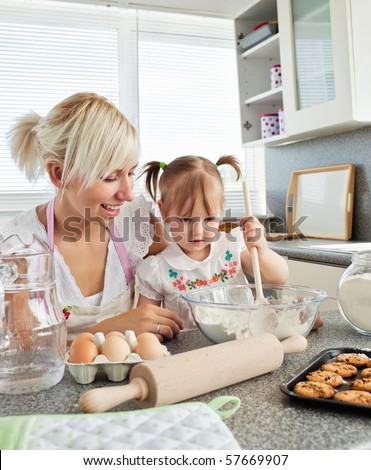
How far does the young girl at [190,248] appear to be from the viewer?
1290mm

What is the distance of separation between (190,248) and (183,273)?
→ 75 millimetres

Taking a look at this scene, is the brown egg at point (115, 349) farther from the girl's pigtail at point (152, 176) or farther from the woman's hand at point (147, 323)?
the girl's pigtail at point (152, 176)

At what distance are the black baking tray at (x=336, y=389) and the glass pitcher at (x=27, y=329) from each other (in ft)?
0.99

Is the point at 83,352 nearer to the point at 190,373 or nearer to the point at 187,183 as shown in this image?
the point at 190,373

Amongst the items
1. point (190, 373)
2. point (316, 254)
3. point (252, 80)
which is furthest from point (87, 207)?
point (252, 80)

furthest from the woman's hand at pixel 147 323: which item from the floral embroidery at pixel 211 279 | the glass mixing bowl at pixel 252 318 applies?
the floral embroidery at pixel 211 279

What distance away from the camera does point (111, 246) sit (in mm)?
1345

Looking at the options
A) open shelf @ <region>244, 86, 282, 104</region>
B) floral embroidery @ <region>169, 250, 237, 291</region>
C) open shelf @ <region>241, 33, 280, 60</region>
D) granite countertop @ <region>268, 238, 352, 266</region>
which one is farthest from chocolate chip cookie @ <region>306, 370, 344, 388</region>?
open shelf @ <region>241, 33, 280, 60</region>

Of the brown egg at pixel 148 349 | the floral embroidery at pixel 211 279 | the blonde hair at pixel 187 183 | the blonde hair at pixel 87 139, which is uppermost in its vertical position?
the blonde hair at pixel 87 139

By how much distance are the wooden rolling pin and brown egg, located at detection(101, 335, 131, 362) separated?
3.2 inches

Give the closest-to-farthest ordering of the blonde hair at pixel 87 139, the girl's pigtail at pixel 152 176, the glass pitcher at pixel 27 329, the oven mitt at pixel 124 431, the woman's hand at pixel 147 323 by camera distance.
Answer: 1. the oven mitt at pixel 124 431
2. the glass pitcher at pixel 27 329
3. the woman's hand at pixel 147 323
4. the blonde hair at pixel 87 139
5. the girl's pigtail at pixel 152 176

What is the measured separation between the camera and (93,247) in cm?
135

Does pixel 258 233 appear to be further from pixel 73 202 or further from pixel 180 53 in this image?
pixel 180 53

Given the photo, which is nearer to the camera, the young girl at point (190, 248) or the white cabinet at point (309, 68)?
the young girl at point (190, 248)
